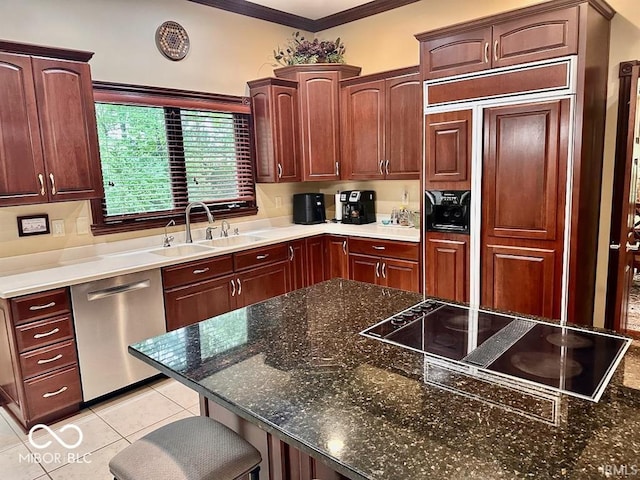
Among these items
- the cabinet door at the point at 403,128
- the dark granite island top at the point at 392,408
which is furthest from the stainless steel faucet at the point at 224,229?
the dark granite island top at the point at 392,408

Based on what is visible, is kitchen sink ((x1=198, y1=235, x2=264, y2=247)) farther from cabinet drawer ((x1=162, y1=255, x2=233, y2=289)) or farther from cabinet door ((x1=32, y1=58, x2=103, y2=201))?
cabinet door ((x1=32, y1=58, x2=103, y2=201))

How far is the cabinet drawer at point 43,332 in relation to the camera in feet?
8.46

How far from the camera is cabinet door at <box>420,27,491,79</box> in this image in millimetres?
3073

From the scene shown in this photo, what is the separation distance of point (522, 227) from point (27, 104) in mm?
3200

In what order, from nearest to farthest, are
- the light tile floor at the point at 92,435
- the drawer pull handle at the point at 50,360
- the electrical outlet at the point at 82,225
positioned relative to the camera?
A: the light tile floor at the point at 92,435 → the drawer pull handle at the point at 50,360 → the electrical outlet at the point at 82,225

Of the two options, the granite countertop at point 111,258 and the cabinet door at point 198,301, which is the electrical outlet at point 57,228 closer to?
the granite countertop at point 111,258

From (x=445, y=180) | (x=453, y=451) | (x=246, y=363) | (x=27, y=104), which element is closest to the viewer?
(x=453, y=451)

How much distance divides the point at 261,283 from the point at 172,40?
2.13 meters

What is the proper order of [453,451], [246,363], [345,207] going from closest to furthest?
[453,451] → [246,363] → [345,207]

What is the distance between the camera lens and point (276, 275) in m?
3.97

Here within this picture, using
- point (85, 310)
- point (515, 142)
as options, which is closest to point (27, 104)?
point (85, 310)

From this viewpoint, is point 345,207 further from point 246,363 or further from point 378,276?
point 246,363

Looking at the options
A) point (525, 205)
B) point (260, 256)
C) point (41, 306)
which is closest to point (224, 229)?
point (260, 256)

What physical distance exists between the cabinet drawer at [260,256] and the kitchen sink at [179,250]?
10.4 inches
